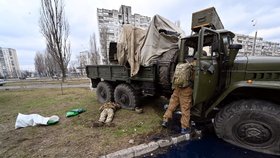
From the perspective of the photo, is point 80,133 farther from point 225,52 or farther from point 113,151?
point 225,52

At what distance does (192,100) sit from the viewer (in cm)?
314

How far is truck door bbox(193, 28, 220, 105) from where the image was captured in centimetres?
280

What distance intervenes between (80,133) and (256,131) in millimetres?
3479

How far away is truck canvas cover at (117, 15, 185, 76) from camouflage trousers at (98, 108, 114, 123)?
128 cm

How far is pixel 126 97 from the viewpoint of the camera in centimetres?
488

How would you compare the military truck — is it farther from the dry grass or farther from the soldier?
the dry grass

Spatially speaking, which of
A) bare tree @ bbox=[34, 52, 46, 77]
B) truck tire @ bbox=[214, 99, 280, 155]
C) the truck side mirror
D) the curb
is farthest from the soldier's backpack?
bare tree @ bbox=[34, 52, 46, 77]

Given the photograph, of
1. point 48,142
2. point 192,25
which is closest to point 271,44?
point 192,25

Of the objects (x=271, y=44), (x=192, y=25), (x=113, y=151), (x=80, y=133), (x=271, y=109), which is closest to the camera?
(x=271, y=109)

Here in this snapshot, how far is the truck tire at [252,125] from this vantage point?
2.41m

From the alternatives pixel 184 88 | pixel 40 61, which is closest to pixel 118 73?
pixel 184 88

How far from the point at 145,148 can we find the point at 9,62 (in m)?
103

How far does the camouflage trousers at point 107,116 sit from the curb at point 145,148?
1.45 metres

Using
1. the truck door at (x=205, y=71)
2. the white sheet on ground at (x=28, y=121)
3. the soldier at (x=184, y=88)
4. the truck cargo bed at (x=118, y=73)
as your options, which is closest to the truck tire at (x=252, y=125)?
the truck door at (x=205, y=71)
